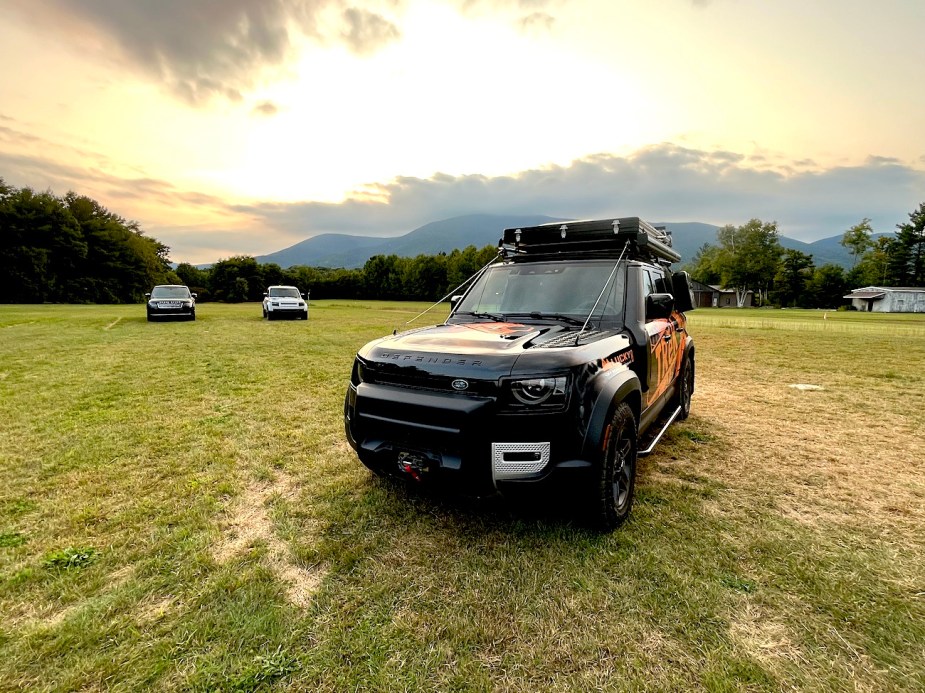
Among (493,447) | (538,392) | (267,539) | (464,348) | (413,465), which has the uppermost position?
(464,348)

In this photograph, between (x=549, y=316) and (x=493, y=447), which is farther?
(x=549, y=316)

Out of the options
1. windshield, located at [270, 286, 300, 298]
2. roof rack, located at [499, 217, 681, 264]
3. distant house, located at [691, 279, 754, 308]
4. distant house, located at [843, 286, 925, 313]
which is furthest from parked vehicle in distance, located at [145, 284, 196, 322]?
distant house, located at [691, 279, 754, 308]

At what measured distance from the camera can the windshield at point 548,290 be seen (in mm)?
3807

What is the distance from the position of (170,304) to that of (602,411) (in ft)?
73.1

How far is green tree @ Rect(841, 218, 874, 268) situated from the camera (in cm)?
7794

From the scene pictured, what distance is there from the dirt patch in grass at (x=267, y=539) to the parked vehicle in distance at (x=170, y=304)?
65.2ft

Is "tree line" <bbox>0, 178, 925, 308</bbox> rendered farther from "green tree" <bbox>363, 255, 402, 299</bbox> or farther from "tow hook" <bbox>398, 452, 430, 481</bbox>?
"tow hook" <bbox>398, 452, 430, 481</bbox>

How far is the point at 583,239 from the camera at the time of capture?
14.2ft

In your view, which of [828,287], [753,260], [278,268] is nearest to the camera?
[278,268]

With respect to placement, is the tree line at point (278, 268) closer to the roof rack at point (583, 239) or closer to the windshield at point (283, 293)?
the windshield at point (283, 293)

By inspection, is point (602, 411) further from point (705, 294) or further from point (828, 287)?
point (705, 294)

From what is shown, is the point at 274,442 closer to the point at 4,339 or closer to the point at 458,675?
the point at 458,675

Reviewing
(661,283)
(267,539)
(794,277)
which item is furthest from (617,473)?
(794,277)

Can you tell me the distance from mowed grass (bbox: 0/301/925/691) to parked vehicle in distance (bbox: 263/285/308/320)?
1777cm
